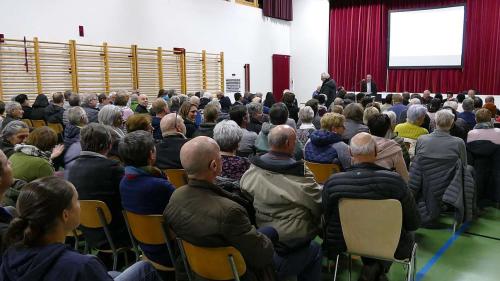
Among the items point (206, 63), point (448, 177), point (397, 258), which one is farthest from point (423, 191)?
point (206, 63)

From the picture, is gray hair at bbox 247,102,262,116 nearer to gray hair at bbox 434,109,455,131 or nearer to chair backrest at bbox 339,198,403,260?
gray hair at bbox 434,109,455,131

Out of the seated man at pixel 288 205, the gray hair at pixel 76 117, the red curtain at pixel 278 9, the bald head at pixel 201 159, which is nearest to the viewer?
the bald head at pixel 201 159

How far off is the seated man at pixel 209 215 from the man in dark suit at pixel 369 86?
37.2ft

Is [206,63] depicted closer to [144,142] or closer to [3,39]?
[3,39]

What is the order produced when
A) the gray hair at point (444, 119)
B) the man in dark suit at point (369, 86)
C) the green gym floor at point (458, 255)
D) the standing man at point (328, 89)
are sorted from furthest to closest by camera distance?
1. the man in dark suit at point (369, 86)
2. the standing man at point (328, 89)
3. the gray hair at point (444, 119)
4. the green gym floor at point (458, 255)

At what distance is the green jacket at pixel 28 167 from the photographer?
3.02m

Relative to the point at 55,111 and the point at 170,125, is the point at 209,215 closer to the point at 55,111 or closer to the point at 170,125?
the point at 170,125

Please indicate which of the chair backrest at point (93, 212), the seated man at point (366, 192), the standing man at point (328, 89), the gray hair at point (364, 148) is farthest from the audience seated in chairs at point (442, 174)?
the standing man at point (328, 89)

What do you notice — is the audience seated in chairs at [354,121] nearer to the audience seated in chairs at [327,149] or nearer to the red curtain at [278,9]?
the audience seated in chairs at [327,149]

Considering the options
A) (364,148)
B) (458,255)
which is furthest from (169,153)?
(458,255)

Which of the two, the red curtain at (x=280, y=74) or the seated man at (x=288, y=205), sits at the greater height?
the red curtain at (x=280, y=74)

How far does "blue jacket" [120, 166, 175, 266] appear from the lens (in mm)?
2504

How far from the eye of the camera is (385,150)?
3436mm

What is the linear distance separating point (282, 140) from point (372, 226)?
765 millimetres
